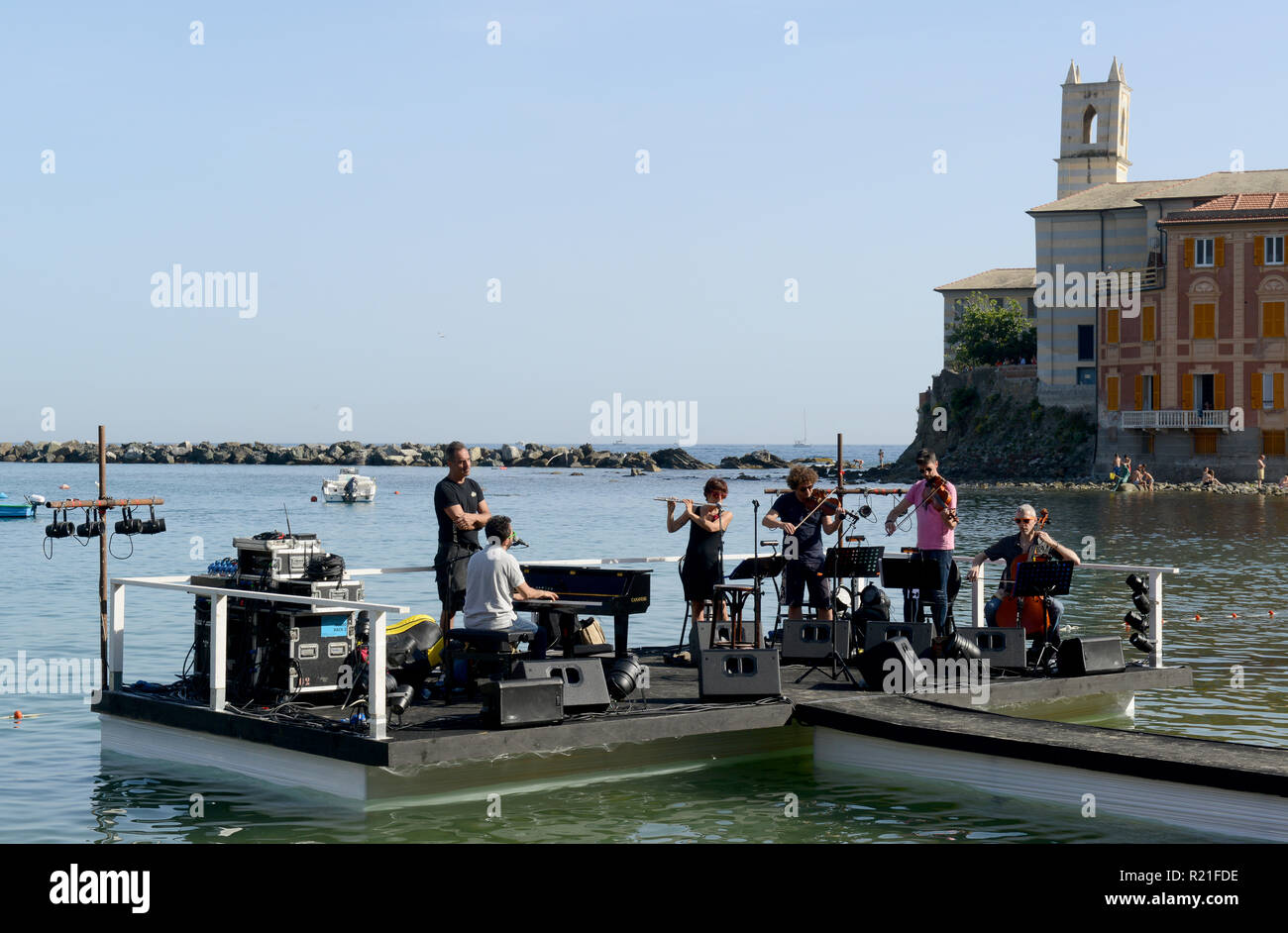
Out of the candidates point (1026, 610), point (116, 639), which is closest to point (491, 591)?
point (116, 639)

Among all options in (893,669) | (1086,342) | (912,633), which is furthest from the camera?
(1086,342)

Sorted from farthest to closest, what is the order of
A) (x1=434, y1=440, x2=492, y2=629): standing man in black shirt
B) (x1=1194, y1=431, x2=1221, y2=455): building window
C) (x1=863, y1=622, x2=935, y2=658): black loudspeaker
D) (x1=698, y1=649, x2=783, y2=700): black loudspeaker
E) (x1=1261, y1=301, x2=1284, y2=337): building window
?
1. (x1=1194, y1=431, x2=1221, y2=455): building window
2. (x1=1261, y1=301, x2=1284, y2=337): building window
3. (x1=863, y1=622, x2=935, y2=658): black loudspeaker
4. (x1=434, y1=440, x2=492, y2=629): standing man in black shirt
5. (x1=698, y1=649, x2=783, y2=700): black loudspeaker

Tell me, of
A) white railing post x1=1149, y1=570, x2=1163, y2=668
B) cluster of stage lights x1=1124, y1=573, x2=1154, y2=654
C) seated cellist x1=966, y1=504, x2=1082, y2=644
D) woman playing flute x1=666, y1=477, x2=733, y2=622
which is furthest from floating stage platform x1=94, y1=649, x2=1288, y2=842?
white railing post x1=1149, y1=570, x2=1163, y2=668

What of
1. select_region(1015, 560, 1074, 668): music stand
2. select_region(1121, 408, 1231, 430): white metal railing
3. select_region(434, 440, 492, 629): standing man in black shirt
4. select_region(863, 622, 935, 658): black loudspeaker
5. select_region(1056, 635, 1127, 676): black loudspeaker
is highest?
select_region(1121, 408, 1231, 430): white metal railing

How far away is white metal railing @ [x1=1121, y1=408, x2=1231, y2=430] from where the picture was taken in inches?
2581

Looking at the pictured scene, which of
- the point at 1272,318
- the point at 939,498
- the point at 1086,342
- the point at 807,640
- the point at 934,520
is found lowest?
the point at 807,640

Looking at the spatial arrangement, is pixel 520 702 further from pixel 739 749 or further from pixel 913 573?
pixel 913 573

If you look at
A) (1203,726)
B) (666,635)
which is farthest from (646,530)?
(1203,726)

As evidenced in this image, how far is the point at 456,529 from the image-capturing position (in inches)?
467

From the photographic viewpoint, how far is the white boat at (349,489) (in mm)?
86812

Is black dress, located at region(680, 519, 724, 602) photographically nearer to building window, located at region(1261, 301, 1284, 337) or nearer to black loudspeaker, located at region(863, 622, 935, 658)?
black loudspeaker, located at region(863, 622, 935, 658)

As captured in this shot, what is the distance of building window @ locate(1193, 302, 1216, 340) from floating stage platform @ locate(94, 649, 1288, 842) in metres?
58.0

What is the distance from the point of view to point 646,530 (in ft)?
193

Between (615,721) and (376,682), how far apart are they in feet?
5.69
